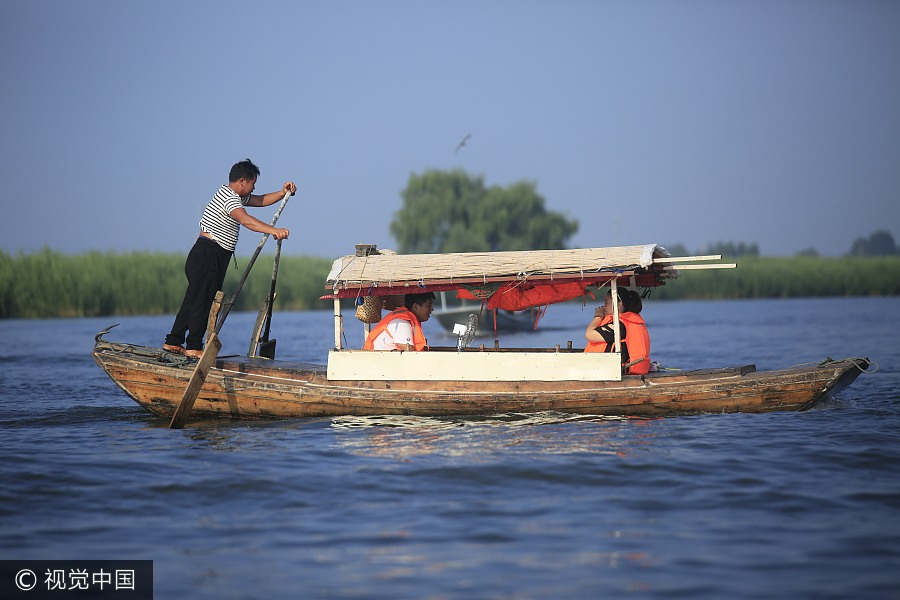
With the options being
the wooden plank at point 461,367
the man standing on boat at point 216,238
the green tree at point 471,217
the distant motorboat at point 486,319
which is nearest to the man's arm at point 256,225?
the man standing on boat at point 216,238

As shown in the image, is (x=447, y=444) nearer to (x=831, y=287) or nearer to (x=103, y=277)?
(x=103, y=277)

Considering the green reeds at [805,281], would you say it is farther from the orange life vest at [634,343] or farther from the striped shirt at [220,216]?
the striped shirt at [220,216]

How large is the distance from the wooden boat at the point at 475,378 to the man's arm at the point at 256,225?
66cm

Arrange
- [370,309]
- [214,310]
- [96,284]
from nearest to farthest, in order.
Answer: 1. [214,310]
2. [370,309]
3. [96,284]

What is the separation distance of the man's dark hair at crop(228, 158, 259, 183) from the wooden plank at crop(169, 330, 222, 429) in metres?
1.55

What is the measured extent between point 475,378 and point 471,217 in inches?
→ 1736

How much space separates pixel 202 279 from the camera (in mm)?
9414

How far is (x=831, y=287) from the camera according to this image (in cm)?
4212

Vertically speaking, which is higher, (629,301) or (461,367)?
(629,301)

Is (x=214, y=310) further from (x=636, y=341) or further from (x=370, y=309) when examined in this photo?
(x=636, y=341)

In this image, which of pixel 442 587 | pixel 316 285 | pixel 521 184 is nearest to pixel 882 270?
pixel 521 184

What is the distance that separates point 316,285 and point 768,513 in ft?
92.9

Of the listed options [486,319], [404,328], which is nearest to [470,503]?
[404,328]

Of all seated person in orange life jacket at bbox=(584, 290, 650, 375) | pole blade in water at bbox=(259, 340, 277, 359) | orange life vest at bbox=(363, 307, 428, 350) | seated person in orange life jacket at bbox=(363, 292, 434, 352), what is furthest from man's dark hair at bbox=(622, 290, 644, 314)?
pole blade in water at bbox=(259, 340, 277, 359)
